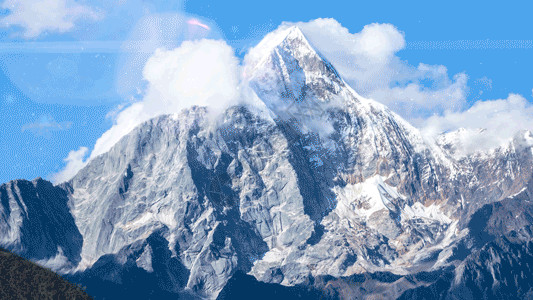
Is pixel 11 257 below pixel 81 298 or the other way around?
the other way around

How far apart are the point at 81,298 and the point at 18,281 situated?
5.88 metres

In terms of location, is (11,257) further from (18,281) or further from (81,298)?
(81,298)

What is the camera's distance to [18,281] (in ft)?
223

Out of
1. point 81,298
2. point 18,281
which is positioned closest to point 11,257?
point 18,281

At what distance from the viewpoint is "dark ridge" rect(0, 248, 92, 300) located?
67000 mm

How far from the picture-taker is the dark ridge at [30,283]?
67000 mm

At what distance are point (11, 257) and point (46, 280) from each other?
3.64 metres

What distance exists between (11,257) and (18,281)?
2.20 m

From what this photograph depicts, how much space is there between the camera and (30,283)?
67938 millimetres

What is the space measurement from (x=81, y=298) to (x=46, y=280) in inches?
154

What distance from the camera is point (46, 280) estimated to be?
68.2 metres
